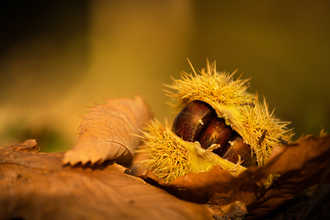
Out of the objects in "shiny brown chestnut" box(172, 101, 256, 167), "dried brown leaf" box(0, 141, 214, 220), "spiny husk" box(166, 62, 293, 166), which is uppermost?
"spiny husk" box(166, 62, 293, 166)

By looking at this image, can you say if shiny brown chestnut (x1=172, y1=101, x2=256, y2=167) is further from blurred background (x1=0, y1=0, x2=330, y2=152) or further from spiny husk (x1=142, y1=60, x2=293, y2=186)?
blurred background (x1=0, y1=0, x2=330, y2=152)

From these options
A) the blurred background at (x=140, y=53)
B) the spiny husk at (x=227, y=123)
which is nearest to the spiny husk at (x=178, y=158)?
the spiny husk at (x=227, y=123)

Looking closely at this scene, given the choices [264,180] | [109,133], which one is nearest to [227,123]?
[264,180]

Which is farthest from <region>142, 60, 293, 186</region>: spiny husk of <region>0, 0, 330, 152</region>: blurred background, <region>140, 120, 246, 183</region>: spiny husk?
<region>0, 0, 330, 152</region>: blurred background

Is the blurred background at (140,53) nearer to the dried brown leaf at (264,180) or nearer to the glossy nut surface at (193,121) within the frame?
the glossy nut surface at (193,121)

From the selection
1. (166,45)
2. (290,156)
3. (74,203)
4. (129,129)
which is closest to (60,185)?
(74,203)

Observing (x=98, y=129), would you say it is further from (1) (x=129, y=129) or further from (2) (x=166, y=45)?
(2) (x=166, y=45)
